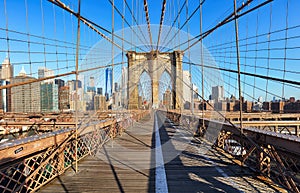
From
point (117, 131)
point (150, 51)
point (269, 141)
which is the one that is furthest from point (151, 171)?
point (150, 51)

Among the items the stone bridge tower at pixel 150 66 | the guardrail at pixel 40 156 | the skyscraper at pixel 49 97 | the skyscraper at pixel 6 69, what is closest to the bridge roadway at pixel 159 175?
the guardrail at pixel 40 156

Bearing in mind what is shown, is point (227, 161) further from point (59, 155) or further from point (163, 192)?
point (59, 155)

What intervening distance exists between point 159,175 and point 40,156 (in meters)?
1.69

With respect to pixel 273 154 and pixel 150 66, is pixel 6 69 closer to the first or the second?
pixel 273 154

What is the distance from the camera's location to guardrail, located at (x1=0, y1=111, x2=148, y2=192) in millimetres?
2443

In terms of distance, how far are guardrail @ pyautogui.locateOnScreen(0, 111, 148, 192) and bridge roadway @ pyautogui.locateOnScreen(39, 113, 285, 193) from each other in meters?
0.17

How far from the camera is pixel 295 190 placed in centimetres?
260

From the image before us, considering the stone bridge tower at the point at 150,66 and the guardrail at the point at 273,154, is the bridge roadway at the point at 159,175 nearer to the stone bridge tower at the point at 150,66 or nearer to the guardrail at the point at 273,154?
the guardrail at the point at 273,154

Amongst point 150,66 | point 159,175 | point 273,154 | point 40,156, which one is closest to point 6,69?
point 40,156

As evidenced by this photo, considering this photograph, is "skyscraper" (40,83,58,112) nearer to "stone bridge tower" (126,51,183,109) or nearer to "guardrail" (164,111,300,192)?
"stone bridge tower" (126,51,183,109)

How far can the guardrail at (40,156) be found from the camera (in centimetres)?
244

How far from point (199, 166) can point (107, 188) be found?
1658 mm

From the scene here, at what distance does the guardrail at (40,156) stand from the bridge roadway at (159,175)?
17 centimetres

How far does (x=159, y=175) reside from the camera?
11.6ft
